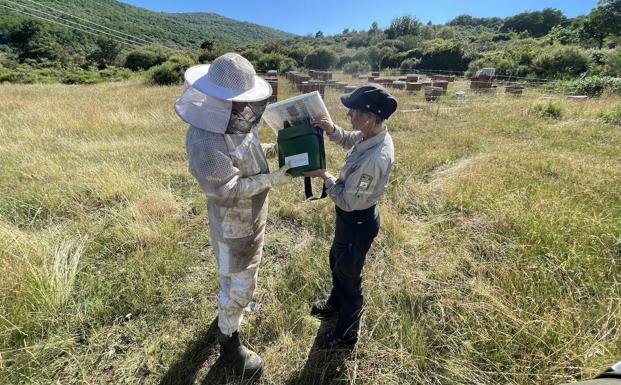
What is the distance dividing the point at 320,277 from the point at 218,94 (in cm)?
207

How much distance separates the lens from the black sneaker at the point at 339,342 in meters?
2.41

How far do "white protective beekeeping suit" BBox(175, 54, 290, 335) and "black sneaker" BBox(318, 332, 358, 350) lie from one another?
0.72 metres

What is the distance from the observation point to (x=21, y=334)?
2400 millimetres

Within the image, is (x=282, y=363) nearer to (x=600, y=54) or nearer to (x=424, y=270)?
(x=424, y=270)

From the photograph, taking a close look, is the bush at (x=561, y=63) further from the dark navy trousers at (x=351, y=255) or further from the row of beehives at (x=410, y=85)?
the dark navy trousers at (x=351, y=255)

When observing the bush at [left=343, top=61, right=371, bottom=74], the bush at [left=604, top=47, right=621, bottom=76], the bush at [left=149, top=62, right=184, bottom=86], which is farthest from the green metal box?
the bush at [left=343, top=61, right=371, bottom=74]

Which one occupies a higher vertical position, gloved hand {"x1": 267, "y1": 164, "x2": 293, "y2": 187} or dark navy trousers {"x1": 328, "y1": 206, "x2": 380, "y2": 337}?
gloved hand {"x1": 267, "y1": 164, "x2": 293, "y2": 187}

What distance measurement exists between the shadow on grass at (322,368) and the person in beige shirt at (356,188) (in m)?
0.07

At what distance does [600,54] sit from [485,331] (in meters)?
31.2

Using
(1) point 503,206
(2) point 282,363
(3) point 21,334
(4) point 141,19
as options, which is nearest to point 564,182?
(1) point 503,206

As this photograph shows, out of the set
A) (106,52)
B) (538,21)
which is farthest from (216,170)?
(538,21)

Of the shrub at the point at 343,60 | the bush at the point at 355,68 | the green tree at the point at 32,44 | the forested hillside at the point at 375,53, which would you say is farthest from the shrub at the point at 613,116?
the green tree at the point at 32,44

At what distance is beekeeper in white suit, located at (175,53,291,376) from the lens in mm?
1705

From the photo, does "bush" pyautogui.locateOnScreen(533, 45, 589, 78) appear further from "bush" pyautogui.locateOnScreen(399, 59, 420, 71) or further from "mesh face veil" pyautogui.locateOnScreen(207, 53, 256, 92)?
"mesh face veil" pyautogui.locateOnScreen(207, 53, 256, 92)
